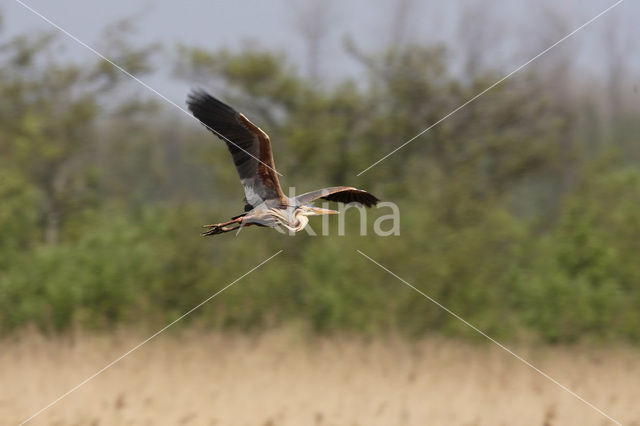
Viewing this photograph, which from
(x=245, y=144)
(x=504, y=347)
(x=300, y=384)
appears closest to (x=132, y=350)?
(x=300, y=384)

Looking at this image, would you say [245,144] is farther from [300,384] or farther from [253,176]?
[300,384]

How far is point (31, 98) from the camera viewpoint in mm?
10328

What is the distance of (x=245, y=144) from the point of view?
412cm

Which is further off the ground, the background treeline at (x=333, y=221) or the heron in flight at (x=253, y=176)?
the background treeline at (x=333, y=221)

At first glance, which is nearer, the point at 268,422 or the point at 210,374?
the point at 268,422

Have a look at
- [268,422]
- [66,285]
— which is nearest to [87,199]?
[66,285]

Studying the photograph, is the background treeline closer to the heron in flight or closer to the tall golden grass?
the tall golden grass

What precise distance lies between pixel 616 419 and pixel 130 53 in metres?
8.20

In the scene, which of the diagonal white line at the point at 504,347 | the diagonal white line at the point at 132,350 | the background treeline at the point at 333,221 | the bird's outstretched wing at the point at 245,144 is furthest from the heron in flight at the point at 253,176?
the background treeline at the point at 333,221

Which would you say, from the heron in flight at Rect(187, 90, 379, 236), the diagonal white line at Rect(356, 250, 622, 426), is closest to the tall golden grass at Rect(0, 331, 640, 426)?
the diagonal white line at Rect(356, 250, 622, 426)

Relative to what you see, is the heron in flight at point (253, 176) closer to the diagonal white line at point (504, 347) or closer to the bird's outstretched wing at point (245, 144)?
the bird's outstretched wing at point (245, 144)

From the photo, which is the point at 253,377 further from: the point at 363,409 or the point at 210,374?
the point at 363,409

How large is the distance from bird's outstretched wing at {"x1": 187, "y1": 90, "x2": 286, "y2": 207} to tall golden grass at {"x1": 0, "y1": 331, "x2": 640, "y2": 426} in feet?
5.43

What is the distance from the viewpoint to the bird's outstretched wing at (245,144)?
3.92 m
